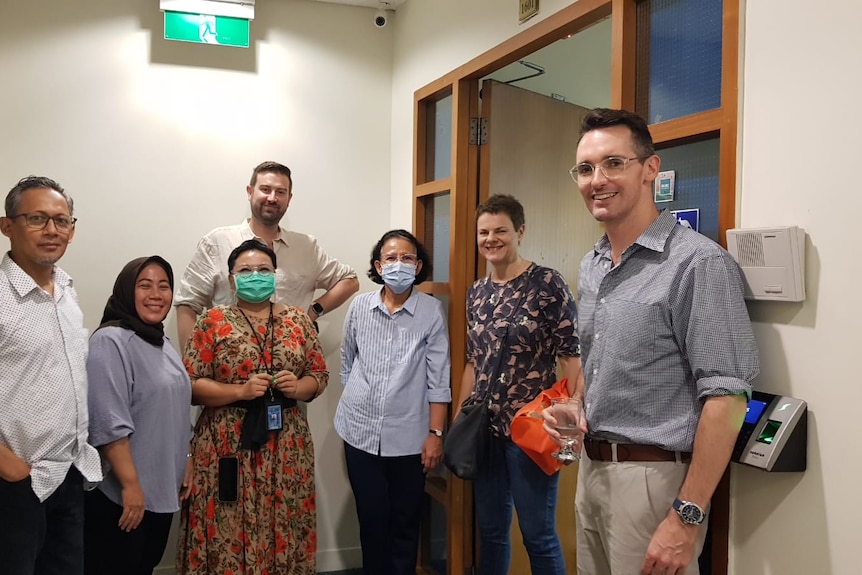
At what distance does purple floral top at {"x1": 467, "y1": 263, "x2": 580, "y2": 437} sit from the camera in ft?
7.48

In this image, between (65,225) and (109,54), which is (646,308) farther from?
(109,54)

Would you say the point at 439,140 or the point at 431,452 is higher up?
the point at 439,140

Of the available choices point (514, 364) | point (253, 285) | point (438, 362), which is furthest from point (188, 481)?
point (514, 364)

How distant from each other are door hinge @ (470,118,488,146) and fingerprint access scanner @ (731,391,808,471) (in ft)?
6.03

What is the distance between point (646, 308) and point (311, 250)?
2066 millimetres

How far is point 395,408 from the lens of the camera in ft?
8.61

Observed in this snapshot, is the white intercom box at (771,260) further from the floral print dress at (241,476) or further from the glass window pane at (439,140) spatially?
the glass window pane at (439,140)

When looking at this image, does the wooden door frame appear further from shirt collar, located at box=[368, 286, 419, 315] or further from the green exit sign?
the green exit sign

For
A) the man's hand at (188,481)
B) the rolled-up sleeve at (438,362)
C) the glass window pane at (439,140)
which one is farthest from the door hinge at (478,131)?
the man's hand at (188,481)

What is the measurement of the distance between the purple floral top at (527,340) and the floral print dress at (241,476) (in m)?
0.78

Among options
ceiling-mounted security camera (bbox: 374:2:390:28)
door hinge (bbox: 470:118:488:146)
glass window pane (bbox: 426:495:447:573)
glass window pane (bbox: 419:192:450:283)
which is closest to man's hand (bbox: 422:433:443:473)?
glass window pane (bbox: 426:495:447:573)

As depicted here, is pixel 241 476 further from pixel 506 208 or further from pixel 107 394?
pixel 506 208

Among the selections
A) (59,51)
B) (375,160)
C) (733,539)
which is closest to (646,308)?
(733,539)

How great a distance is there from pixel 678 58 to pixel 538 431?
3.55 feet
